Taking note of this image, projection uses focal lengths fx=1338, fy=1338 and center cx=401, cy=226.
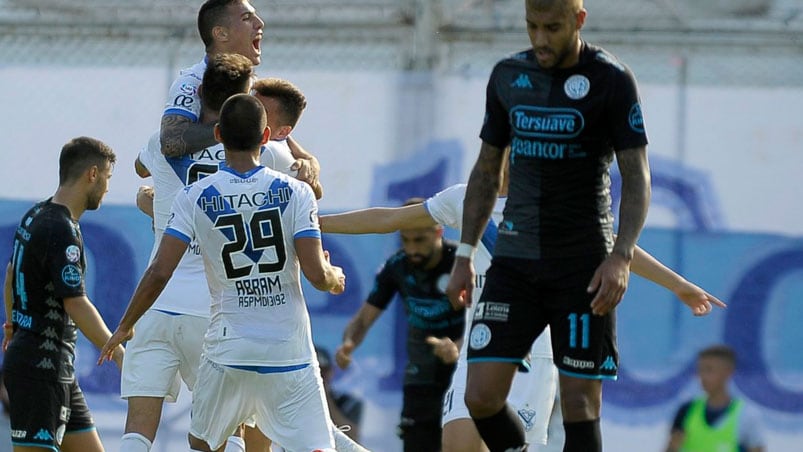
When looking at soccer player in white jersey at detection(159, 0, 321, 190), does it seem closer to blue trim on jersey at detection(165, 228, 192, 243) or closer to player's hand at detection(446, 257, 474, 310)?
blue trim on jersey at detection(165, 228, 192, 243)

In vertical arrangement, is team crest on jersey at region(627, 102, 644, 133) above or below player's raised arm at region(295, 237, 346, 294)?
above

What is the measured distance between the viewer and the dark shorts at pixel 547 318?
506 cm

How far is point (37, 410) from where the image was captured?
6.98m

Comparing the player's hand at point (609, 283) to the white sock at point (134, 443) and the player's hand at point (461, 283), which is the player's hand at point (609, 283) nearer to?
the player's hand at point (461, 283)

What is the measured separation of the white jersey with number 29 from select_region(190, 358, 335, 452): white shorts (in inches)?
2.8

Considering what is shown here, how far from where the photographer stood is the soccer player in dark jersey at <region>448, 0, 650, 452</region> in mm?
5020

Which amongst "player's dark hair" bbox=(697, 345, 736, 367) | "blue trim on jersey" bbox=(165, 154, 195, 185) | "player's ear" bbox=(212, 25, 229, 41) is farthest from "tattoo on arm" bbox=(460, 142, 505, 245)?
"player's dark hair" bbox=(697, 345, 736, 367)

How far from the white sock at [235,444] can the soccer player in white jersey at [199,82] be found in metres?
1.24

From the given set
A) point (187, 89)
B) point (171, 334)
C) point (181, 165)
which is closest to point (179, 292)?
point (171, 334)

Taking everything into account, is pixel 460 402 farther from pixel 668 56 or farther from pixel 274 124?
pixel 668 56

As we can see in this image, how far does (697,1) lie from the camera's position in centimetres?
971

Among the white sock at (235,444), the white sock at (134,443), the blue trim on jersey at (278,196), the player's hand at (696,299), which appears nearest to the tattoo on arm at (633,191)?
the player's hand at (696,299)

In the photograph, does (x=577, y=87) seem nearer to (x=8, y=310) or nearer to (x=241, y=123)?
(x=241, y=123)

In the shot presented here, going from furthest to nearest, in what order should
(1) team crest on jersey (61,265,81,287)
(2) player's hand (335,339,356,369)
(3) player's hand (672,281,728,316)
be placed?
(2) player's hand (335,339,356,369) → (1) team crest on jersey (61,265,81,287) → (3) player's hand (672,281,728,316)
